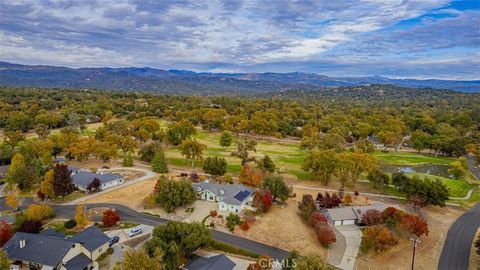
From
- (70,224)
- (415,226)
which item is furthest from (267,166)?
(70,224)

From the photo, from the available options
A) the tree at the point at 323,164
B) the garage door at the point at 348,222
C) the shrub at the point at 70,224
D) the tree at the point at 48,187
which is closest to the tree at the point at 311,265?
the garage door at the point at 348,222

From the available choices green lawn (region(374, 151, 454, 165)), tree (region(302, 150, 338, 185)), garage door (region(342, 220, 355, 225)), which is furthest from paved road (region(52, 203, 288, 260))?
green lawn (region(374, 151, 454, 165))

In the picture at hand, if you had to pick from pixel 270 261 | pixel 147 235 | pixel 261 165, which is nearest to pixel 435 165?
pixel 261 165

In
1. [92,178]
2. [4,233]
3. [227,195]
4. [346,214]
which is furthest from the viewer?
[92,178]

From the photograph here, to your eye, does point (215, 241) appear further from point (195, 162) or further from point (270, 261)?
point (195, 162)

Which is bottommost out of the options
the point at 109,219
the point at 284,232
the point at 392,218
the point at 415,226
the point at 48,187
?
the point at 284,232

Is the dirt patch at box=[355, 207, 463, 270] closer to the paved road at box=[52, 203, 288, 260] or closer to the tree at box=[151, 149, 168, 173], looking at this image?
the paved road at box=[52, 203, 288, 260]

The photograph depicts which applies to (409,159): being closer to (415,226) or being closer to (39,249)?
(415,226)
